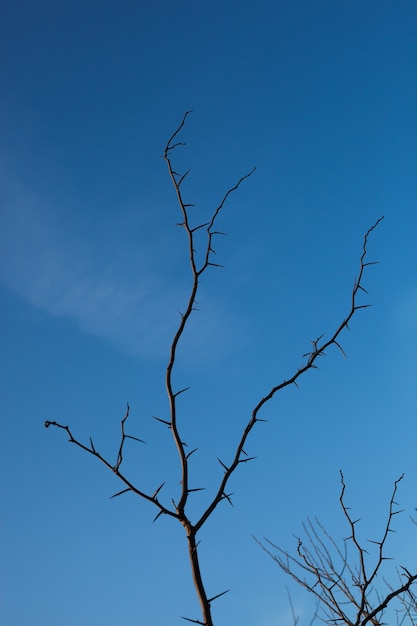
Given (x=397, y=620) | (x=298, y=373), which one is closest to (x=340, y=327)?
(x=298, y=373)

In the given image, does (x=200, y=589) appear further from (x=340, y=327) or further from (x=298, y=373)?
(x=340, y=327)

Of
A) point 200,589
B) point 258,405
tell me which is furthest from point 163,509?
point 258,405

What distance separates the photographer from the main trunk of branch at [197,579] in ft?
4.53

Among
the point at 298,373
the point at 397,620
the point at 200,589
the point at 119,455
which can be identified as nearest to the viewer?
the point at 200,589

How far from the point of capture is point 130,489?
159cm

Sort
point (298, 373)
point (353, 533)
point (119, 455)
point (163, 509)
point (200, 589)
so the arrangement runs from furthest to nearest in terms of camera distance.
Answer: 1. point (353, 533)
2. point (298, 373)
3. point (119, 455)
4. point (163, 509)
5. point (200, 589)

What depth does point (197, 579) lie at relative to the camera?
1418mm

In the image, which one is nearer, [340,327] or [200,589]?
[200,589]

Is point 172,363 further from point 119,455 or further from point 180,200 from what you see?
point 180,200

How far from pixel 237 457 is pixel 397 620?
3916 mm

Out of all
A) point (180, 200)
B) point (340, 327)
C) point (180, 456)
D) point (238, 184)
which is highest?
point (238, 184)

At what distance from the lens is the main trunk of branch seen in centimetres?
138

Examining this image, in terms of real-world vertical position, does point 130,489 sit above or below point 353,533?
below

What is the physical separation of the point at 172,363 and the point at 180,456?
0.29 meters
